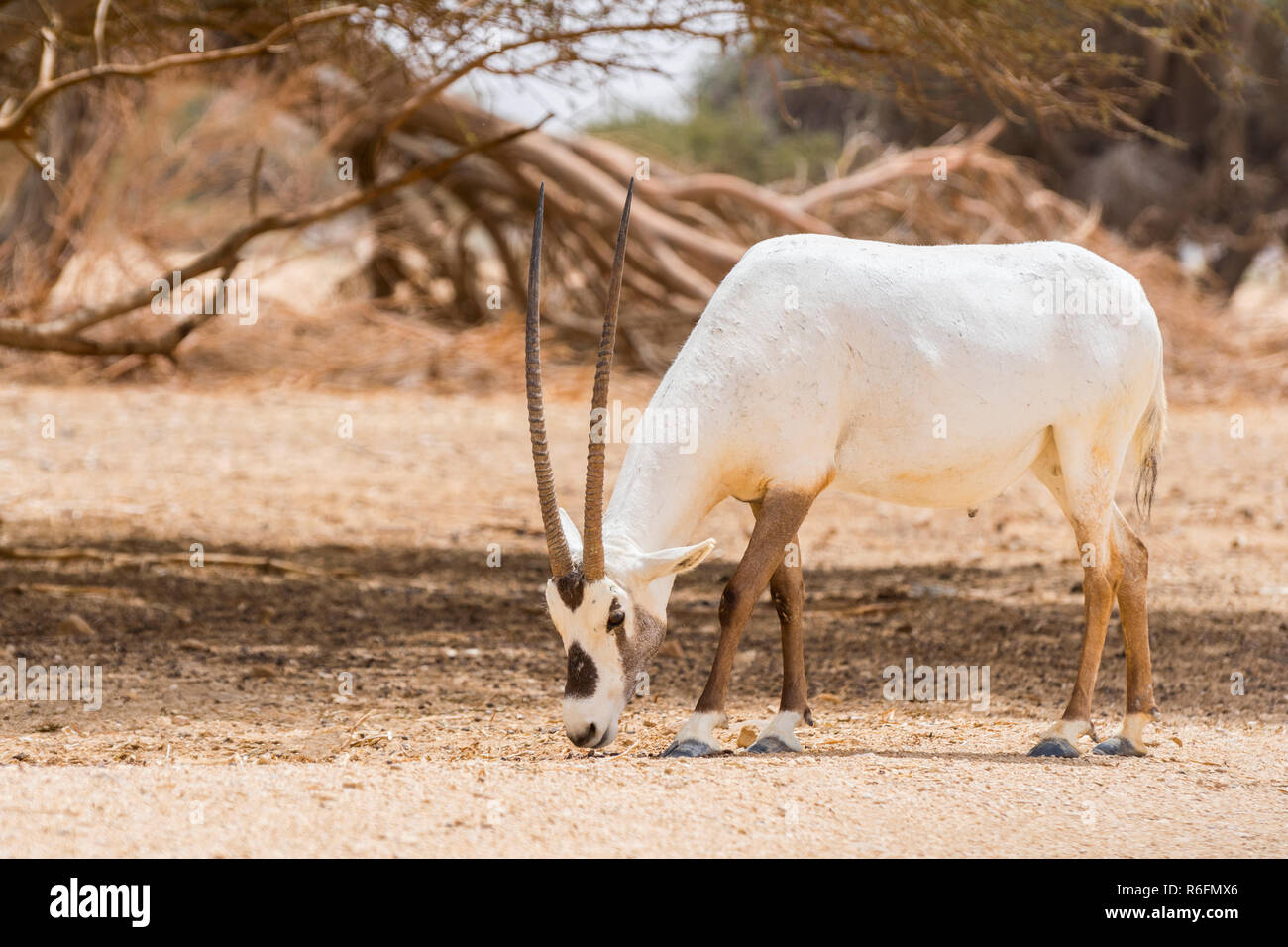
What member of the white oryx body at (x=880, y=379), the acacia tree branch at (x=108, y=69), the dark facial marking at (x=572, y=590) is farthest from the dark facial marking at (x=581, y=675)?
the acacia tree branch at (x=108, y=69)

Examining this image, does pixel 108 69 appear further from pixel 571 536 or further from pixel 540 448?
pixel 571 536

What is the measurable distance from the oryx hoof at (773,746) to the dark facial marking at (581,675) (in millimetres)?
673

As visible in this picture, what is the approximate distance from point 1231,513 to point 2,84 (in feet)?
26.5

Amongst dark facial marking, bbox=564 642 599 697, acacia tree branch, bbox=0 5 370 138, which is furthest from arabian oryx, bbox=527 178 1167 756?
acacia tree branch, bbox=0 5 370 138

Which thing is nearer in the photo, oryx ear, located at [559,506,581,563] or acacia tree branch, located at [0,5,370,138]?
oryx ear, located at [559,506,581,563]

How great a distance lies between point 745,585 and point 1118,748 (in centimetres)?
136

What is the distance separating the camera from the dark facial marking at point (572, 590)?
13.6 ft

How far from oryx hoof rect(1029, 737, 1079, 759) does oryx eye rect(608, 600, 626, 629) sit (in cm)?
144

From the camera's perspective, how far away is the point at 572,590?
4.15m

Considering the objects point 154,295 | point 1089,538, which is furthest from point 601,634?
point 154,295

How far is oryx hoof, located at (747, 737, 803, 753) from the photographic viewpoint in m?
4.58

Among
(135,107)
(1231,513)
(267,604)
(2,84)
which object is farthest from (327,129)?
(1231,513)

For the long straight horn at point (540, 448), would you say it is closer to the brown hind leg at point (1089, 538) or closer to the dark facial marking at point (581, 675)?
the dark facial marking at point (581, 675)

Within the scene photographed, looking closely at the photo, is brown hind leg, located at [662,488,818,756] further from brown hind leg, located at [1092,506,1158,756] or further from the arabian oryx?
brown hind leg, located at [1092,506,1158,756]
